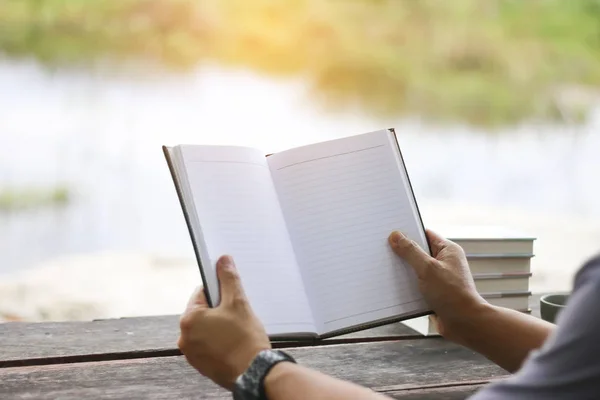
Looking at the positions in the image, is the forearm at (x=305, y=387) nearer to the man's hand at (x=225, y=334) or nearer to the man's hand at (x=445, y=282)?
the man's hand at (x=225, y=334)

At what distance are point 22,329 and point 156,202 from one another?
0.60m

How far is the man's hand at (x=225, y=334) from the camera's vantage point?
744mm

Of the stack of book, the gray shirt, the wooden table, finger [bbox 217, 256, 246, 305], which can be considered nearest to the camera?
the gray shirt

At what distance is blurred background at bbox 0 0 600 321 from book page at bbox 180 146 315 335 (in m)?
0.81

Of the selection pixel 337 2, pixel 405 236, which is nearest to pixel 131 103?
pixel 337 2

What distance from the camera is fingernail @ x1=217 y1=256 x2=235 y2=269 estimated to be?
788 mm

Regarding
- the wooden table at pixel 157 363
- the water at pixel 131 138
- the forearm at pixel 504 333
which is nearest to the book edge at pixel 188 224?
the wooden table at pixel 157 363

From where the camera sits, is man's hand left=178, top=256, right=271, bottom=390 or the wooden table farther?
the wooden table

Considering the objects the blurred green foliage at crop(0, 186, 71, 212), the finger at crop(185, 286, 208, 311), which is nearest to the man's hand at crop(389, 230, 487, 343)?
the finger at crop(185, 286, 208, 311)

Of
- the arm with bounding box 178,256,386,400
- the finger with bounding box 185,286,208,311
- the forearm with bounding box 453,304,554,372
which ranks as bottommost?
the forearm with bounding box 453,304,554,372

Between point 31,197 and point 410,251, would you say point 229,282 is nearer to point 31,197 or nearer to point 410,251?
point 410,251

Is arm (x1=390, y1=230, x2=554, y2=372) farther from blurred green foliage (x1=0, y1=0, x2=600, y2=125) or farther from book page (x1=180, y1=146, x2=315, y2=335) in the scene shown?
blurred green foliage (x1=0, y1=0, x2=600, y2=125)

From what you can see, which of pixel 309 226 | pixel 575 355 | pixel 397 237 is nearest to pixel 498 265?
pixel 397 237

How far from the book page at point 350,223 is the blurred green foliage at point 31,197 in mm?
878
